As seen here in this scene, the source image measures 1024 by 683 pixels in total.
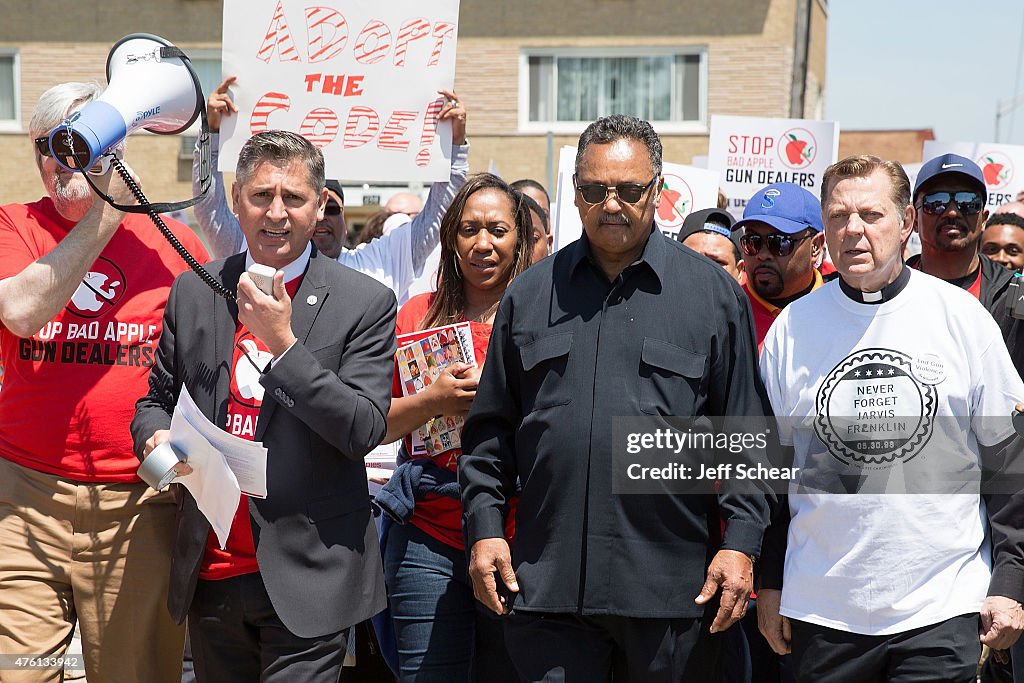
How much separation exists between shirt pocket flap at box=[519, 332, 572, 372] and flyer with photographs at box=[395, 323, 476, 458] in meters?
0.64

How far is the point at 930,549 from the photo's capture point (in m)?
3.16

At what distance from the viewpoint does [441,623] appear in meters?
3.86

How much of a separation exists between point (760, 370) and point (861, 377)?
331 mm

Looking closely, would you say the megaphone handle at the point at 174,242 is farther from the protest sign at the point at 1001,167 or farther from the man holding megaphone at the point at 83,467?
the protest sign at the point at 1001,167

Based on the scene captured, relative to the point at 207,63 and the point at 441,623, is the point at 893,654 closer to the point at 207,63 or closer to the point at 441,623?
the point at 441,623

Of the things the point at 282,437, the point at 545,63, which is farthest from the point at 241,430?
the point at 545,63

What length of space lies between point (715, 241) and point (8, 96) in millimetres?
20902

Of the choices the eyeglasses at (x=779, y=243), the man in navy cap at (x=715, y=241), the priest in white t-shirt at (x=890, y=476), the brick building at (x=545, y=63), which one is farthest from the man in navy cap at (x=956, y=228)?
the brick building at (x=545, y=63)

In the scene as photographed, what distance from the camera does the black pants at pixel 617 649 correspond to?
3.21m

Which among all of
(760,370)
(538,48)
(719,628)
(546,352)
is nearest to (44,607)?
(546,352)

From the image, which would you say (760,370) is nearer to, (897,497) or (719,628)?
(897,497)

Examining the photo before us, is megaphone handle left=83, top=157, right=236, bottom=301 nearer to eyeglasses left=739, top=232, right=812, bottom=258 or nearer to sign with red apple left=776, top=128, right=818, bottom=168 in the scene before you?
eyeglasses left=739, top=232, right=812, bottom=258

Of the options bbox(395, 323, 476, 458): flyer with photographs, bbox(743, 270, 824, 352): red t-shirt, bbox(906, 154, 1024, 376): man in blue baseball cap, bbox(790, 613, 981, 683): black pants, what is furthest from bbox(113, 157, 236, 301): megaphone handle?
bbox(906, 154, 1024, 376): man in blue baseball cap

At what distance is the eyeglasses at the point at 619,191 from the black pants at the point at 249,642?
1493 mm
